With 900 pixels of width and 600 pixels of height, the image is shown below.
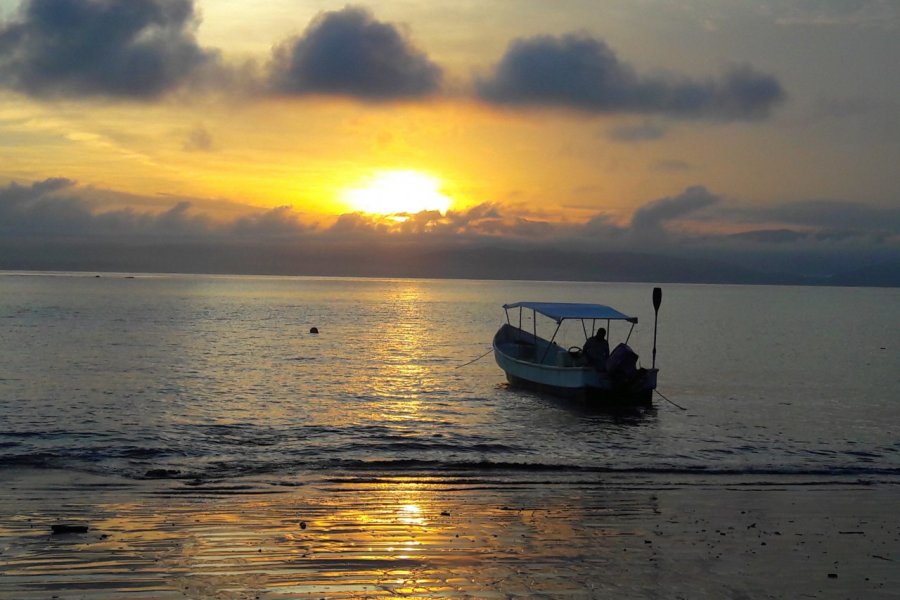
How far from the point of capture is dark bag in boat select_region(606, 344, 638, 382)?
28906mm


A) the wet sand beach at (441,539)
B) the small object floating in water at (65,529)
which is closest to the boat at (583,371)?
the wet sand beach at (441,539)

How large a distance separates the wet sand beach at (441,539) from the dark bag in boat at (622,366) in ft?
42.5

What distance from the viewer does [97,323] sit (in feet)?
249

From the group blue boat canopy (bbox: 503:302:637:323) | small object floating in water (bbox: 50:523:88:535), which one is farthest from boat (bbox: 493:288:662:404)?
small object floating in water (bbox: 50:523:88:535)

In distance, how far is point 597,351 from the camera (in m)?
29.8

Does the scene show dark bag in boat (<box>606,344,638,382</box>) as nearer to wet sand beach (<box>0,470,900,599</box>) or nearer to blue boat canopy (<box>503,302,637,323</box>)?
blue boat canopy (<box>503,302,637,323</box>)

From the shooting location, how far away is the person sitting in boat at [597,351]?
29.5m

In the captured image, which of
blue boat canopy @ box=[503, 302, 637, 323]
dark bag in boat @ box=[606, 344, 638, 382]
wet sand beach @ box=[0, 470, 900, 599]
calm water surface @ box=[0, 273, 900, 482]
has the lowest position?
calm water surface @ box=[0, 273, 900, 482]

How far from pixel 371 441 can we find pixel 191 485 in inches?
283

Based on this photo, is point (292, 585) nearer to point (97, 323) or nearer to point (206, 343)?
point (206, 343)

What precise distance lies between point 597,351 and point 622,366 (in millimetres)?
1252

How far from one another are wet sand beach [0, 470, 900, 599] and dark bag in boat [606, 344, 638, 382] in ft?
42.5

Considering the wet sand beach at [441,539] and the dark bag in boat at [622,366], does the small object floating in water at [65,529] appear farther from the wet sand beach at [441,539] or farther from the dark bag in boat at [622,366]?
the dark bag in boat at [622,366]

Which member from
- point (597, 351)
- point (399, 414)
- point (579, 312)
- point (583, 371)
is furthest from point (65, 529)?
point (579, 312)
